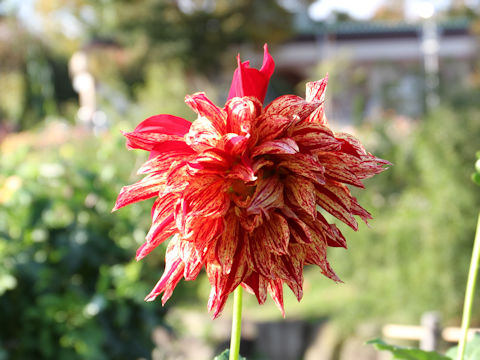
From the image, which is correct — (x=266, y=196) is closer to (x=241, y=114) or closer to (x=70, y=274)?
(x=241, y=114)

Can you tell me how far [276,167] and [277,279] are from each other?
118 millimetres

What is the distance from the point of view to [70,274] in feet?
7.35

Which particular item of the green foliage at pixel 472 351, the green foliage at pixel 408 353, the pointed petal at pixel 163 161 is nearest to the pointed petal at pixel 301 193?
the pointed petal at pixel 163 161

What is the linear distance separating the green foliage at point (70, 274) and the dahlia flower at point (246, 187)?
155cm

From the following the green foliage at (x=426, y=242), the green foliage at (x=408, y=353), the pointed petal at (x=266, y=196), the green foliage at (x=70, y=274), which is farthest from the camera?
the green foliage at (x=426, y=242)

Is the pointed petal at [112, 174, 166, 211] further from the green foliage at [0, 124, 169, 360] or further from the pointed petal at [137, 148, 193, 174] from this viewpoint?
the green foliage at [0, 124, 169, 360]

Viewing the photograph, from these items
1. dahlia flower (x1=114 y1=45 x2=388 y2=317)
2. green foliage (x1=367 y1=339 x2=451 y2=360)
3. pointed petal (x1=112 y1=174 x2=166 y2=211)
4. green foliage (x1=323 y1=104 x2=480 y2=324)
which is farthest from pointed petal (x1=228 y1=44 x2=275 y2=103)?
green foliage (x1=323 y1=104 x2=480 y2=324)

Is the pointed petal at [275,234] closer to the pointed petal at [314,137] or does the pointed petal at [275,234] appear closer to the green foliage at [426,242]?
the pointed petal at [314,137]

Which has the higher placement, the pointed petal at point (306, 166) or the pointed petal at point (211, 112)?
the pointed petal at point (211, 112)

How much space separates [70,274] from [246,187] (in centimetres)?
179

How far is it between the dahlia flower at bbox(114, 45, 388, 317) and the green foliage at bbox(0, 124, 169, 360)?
1545 mm

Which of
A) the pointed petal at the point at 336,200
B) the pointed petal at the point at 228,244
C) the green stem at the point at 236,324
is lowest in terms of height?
the green stem at the point at 236,324

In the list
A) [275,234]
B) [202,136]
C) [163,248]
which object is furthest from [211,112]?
[163,248]

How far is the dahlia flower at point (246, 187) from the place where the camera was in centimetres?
57
